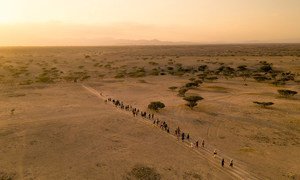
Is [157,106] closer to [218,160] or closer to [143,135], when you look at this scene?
[143,135]

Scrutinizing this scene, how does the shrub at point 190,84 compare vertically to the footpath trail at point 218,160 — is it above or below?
above

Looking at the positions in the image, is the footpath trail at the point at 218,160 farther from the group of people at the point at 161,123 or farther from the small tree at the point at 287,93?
the small tree at the point at 287,93

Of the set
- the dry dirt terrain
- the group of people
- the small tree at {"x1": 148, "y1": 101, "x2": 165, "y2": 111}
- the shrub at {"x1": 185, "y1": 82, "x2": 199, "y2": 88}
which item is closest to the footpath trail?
the dry dirt terrain

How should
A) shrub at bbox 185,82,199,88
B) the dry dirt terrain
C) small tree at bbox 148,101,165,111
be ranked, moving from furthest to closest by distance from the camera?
shrub at bbox 185,82,199,88 < small tree at bbox 148,101,165,111 < the dry dirt terrain

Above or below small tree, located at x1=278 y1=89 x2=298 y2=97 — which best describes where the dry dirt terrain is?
below

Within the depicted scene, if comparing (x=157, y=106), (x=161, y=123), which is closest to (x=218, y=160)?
(x=161, y=123)

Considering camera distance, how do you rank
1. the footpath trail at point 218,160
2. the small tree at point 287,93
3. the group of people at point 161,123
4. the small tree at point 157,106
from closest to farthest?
1. the footpath trail at point 218,160
2. the group of people at point 161,123
3. the small tree at point 157,106
4. the small tree at point 287,93

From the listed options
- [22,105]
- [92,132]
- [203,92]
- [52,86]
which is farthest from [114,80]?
[92,132]

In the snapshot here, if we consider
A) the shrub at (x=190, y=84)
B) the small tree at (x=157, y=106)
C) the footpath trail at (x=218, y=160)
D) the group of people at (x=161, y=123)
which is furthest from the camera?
the shrub at (x=190, y=84)

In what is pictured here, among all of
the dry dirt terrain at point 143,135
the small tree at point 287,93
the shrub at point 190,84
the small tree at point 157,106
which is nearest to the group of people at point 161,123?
the dry dirt terrain at point 143,135

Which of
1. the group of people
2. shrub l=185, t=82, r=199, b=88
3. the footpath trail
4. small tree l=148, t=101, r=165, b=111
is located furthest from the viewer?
shrub l=185, t=82, r=199, b=88

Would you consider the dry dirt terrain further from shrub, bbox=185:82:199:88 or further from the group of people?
shrub, bbox=185:82:199:88
